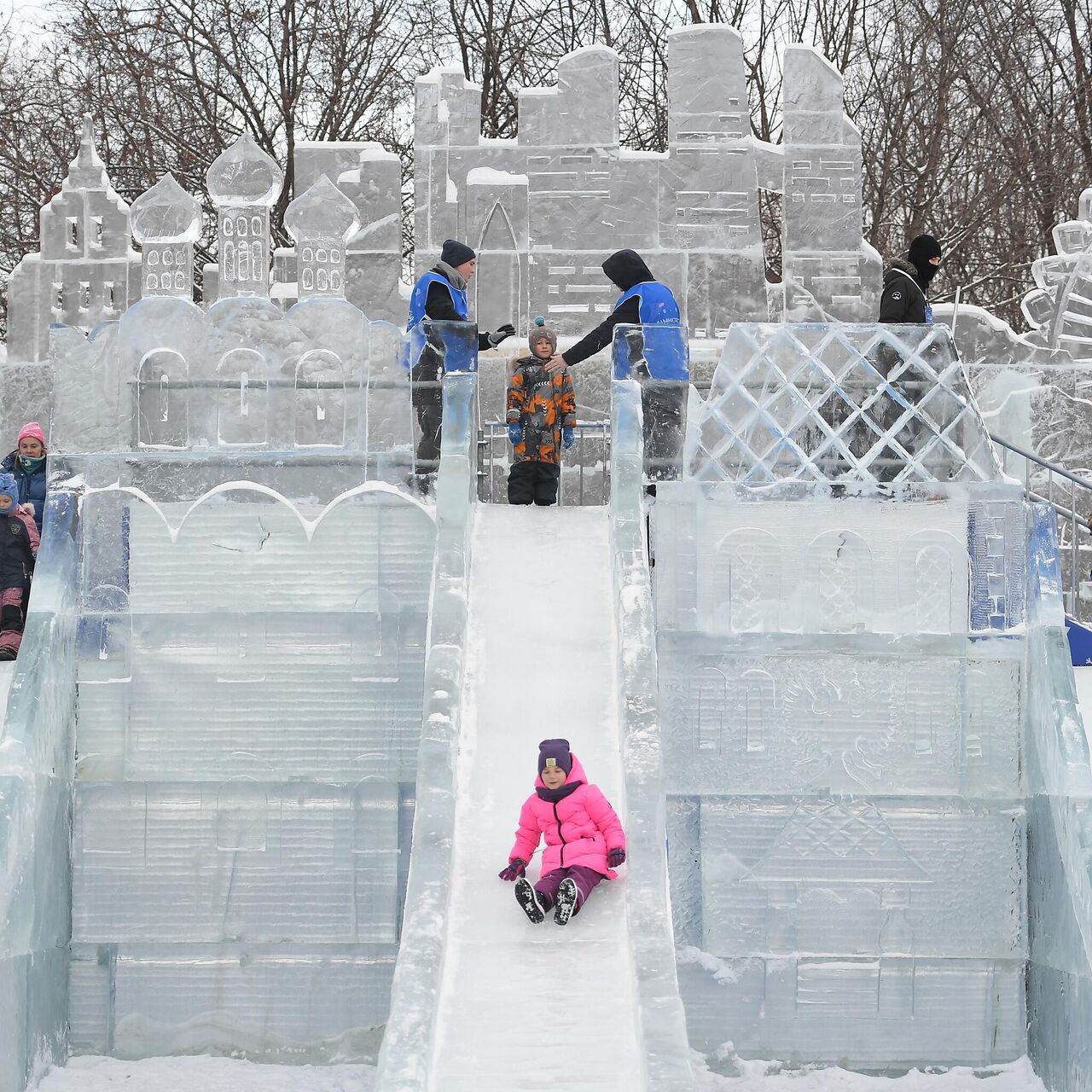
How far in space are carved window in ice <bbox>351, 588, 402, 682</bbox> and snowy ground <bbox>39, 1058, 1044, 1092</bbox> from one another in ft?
6.80

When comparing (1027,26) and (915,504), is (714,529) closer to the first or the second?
(915,504)

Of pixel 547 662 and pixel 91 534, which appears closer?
pixel 547 662

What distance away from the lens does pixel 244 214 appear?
12.2 m

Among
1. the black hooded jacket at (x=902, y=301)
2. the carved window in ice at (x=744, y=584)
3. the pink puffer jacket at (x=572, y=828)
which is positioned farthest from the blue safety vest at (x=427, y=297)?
the pink puffer jacket at (x=572, y=828)

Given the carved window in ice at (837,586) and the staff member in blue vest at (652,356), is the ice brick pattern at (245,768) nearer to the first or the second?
the staff member in blue vest at (652,356)

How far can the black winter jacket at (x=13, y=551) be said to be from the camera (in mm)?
11320

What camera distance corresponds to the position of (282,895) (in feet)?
32.6

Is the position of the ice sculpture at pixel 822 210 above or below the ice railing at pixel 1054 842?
above

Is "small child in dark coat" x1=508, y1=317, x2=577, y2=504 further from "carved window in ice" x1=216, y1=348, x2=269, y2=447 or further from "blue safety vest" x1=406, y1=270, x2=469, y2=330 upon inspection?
"carved window in ice" x1=216, y1=348, x2=269, y2=447

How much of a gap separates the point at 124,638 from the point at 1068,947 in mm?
5122

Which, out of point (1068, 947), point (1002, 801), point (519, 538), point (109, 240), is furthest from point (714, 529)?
point (109, 240)

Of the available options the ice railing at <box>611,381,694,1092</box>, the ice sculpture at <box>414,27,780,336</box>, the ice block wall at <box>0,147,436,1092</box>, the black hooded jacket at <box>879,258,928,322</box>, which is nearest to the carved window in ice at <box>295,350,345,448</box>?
the ice block wall at <box>0,147,436,1092</box>

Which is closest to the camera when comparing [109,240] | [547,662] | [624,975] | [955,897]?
[624,975]

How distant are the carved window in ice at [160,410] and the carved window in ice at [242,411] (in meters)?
0.19
